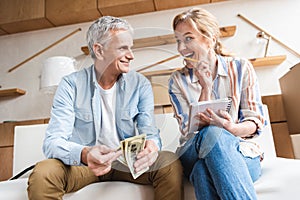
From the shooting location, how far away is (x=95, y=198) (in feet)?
2.77

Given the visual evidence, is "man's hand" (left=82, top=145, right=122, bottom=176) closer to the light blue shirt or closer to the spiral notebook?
the light blue shirt

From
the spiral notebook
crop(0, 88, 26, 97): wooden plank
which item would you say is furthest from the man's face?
crop(0, 88, 26, 97): wooden plank

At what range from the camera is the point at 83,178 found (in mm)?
889

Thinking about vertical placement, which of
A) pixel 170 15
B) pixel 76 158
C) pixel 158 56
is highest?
pixel 170 15

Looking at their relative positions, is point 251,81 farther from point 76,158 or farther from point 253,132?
point 76,158

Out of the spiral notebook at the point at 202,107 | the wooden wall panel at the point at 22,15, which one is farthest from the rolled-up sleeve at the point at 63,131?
the wooden wall panel at the point at 22,15

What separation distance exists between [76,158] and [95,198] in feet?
0.45

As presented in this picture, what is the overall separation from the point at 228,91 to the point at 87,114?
0.48 metres

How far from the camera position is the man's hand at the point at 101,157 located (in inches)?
30.0

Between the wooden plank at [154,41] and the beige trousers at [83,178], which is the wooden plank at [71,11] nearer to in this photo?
the wooden plank at [154,41]

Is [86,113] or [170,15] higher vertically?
[170,15]

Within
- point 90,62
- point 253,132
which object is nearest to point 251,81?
point 253,132

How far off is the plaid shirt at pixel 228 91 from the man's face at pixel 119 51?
0.15 meters

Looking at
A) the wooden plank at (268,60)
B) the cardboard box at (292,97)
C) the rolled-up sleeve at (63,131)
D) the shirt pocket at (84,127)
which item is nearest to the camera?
the rolled-up sleeve at (63,131)
